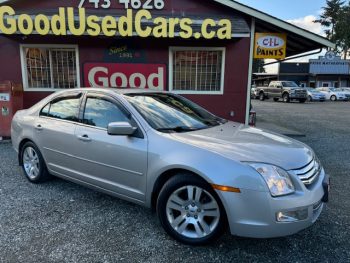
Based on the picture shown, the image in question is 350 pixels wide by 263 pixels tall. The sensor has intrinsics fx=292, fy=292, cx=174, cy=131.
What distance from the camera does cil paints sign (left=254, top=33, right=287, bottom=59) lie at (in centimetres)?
844

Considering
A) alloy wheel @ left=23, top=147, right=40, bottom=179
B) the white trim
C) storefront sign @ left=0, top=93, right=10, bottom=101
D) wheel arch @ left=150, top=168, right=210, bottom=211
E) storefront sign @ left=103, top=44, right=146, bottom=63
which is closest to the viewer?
wheel arch @ left=150, top=168, right=210, bottom=211

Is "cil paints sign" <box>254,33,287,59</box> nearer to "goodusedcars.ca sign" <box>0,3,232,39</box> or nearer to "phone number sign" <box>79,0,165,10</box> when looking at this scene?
"goodusedcars.ca sign" <box>0,3,232,39</box>

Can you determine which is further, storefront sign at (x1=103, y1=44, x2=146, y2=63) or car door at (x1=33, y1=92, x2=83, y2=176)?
storefront sign at (x1=103, y1=44, x2=146, y2=63)

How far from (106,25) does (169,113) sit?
15.3ft

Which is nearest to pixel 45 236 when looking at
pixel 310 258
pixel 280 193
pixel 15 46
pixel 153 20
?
pixel 280 193

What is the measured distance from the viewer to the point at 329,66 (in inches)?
1601

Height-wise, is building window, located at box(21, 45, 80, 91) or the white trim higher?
the white trim

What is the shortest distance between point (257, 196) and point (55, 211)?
8.33 ft

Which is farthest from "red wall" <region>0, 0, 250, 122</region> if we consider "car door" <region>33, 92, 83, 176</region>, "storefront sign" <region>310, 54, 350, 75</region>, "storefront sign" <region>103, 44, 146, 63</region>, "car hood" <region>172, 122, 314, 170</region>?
"storefront sign" <region>310, 54, 350, 75</region>

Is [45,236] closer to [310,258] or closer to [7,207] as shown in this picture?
[7,207]

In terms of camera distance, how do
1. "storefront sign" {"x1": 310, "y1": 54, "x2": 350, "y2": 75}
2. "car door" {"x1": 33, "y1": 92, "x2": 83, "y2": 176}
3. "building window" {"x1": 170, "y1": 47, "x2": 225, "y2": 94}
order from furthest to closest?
"storefront sign" {"x1": 310, "y1": 54, "x2": 350, "y2": 75}
"building window" {"x1": 170, "y1": 47, "x2": 225, "y2": 94}
"car door" {"x1": 33, "y1": 92, "x2": 83, "y2": 176}

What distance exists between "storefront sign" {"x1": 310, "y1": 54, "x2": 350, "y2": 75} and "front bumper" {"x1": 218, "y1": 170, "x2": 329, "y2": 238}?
43221 mm

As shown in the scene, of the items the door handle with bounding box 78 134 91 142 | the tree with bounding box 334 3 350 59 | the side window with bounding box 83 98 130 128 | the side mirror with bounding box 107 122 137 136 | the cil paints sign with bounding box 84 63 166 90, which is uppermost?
the tree with bounding box 334 3 350 59

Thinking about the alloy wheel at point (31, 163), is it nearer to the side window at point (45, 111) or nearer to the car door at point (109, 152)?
the side window at point (45, 111)
